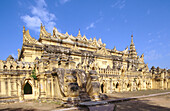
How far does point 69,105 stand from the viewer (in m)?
9.37

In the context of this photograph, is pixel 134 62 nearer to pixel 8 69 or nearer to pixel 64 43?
pixel 64 43

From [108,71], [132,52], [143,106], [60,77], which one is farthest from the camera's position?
[132,52]

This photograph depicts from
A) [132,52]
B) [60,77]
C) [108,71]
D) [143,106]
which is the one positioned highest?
[132,52]

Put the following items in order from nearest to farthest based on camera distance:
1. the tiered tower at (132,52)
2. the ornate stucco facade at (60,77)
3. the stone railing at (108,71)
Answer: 1. the ornate stucco facade at (60,77)
2. the stone railing at (108,71)
3. the tiered tower at (132,52)

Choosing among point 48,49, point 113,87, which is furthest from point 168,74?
point 48,49

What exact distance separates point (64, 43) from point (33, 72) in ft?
46.1

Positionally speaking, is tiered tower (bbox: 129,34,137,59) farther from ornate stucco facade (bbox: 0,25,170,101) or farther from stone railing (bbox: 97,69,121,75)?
stone railing (bbox: 97,69,121,75)

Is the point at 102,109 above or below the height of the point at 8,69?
below

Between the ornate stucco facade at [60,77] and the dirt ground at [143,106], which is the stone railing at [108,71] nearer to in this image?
the ornate stucco facade at [60,77]

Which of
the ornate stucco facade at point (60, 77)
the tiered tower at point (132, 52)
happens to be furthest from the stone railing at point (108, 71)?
the tiered tower at point (132, 52)

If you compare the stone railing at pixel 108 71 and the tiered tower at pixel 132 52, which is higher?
the tiered tower at pixel 132 52

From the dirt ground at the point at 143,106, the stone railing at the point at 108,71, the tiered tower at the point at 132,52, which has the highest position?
the tiered tower at the point at 132,52

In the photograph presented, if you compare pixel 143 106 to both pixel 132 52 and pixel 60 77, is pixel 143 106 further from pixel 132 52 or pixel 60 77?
pixel 132 52

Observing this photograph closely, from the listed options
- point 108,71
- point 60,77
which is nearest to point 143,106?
point 60,77
